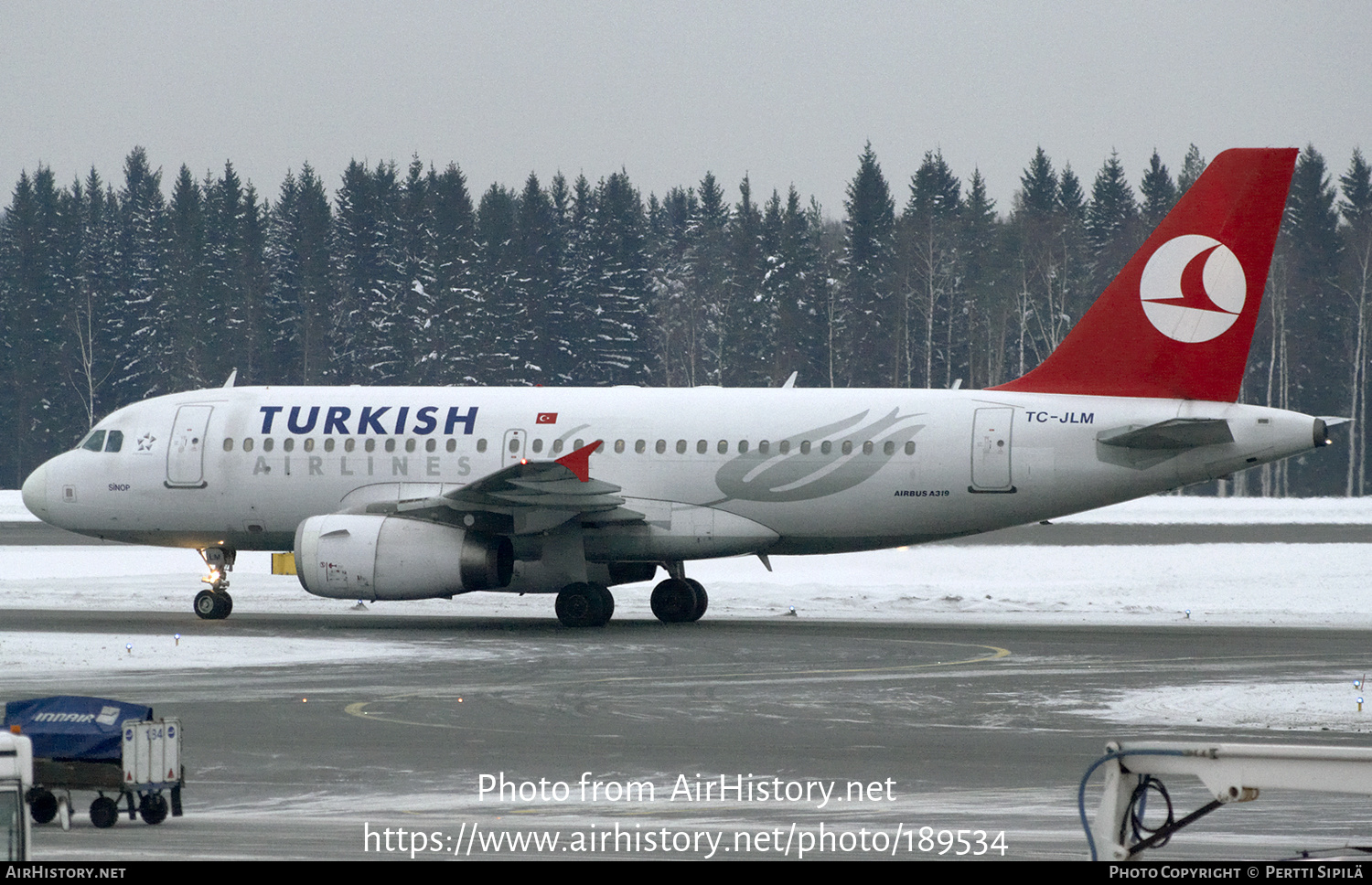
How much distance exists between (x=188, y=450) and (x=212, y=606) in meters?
2.61

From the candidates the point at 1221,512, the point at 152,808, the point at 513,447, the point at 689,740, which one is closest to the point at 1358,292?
the point at 1221,512

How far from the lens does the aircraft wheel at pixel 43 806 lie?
963 cm

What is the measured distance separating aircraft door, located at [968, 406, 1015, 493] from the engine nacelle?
22.2 ft

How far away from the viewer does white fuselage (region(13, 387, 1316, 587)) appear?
22734 mm

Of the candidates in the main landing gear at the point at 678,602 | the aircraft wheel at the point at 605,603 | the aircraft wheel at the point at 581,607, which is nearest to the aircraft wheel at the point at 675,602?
the main landing gear at the point at 678,602

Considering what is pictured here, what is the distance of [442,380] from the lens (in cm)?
7512

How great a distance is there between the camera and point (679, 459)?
23.9 m

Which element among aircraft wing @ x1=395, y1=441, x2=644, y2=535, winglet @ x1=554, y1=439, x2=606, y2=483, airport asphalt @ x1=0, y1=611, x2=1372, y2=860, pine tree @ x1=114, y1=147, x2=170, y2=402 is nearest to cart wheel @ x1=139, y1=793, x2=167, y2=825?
airport asphalt @ x1=0, y1=611, x2=1372, y2=860

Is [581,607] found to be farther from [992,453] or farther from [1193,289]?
[1193,289]

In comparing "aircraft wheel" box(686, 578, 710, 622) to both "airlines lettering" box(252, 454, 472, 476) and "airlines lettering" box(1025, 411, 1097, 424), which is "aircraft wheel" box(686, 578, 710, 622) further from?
"airlines lettering" box(1025, 411, 1097, 424)
